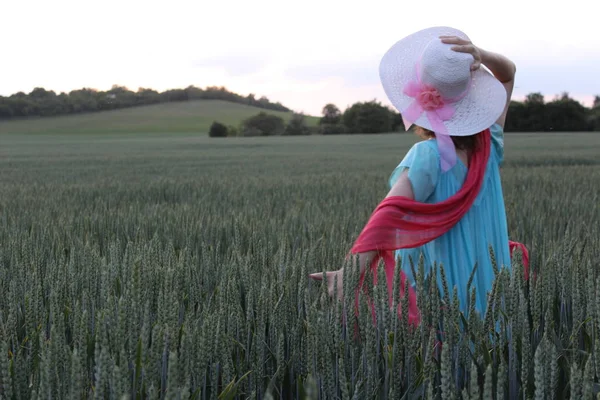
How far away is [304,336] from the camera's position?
155 centimetres

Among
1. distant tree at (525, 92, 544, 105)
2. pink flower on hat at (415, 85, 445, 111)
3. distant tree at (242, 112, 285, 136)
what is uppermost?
distant tree at (525, 92, 544, 105)

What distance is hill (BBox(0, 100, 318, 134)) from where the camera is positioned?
49.6 metres

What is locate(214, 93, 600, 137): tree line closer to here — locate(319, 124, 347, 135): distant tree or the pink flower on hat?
locate(319, 124, 347, 135): distant tree

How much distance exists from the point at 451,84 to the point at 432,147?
0.70 feet

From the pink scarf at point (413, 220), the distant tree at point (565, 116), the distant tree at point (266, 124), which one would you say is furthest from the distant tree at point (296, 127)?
the pink scarf at point (413, 220)

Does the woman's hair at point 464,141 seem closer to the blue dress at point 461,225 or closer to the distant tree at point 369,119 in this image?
the blue dress at point 461,225

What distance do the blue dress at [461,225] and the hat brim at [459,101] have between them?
0.12 meters

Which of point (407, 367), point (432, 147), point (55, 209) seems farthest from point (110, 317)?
point (55, 209)

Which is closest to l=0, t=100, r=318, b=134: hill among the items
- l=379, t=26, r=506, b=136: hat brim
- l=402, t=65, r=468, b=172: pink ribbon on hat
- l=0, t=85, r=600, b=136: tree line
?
l=0, t=85, r=600, b=136: tree line

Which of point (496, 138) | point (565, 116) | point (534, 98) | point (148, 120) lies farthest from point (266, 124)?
point (496, 138)

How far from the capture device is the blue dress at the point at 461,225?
201cm

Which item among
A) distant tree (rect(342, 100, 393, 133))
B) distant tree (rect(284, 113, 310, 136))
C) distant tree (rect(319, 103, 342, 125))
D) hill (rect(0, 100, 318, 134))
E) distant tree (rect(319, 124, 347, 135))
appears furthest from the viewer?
distant tree (rect(319, 103, 342, 125))

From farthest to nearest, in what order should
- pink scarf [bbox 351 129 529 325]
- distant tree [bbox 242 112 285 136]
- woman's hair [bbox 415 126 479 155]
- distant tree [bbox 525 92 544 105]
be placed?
distant tree [bbox 242 112 285 136] → distant tree [bbox 525 92 544 105] → woman's hair [bbox 415 126 479 155] → pink scarf [bbox 351 129 529 325]

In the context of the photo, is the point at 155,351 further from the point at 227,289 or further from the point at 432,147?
the point at 432,147
